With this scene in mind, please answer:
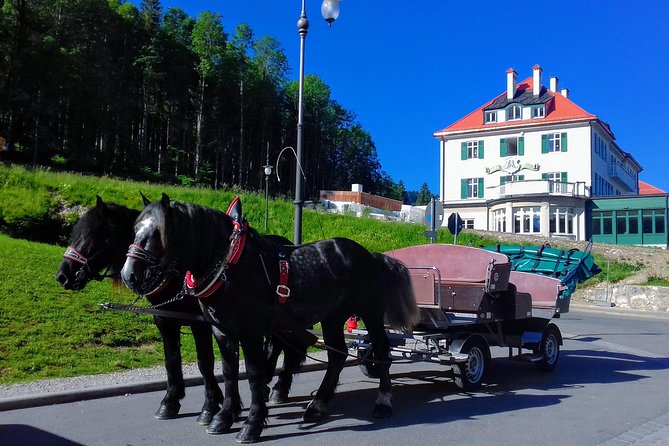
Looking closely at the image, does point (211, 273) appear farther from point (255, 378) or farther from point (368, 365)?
point (368, 365)

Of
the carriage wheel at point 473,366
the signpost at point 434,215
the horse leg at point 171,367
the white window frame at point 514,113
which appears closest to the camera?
the horse leg at point 171,367

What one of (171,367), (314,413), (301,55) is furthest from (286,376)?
(301,55)

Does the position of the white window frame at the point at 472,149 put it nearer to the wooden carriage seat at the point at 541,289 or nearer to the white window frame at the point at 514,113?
the white window frame at the point at 514,113

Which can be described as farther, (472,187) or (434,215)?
(472,187)

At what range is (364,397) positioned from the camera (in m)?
7.48

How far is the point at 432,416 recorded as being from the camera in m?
6.43

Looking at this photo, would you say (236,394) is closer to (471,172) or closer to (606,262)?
(606,262)

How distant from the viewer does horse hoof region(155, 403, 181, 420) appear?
611cm

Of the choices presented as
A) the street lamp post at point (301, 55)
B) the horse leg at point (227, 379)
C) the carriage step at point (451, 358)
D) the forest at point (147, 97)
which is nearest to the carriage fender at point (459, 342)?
the carriage step at point (451, 358)

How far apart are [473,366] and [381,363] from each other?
7.11 ft

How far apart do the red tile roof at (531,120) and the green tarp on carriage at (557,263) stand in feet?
139

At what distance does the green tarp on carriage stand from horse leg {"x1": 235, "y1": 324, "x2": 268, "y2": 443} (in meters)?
5.96

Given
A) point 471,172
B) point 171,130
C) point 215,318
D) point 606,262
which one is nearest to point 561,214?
point 471,172

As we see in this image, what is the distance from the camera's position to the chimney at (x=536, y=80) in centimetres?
5406
